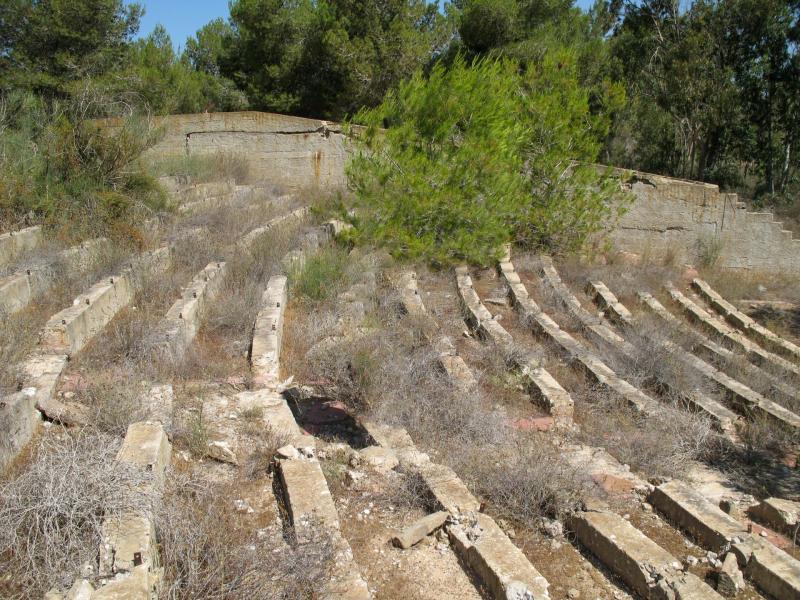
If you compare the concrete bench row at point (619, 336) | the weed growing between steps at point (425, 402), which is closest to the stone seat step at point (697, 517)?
the weed growing between steps at point (425, 402)

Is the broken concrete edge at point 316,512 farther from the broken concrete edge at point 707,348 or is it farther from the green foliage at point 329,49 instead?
the green foliage at point 329,49

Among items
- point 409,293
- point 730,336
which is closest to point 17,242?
point 409,293

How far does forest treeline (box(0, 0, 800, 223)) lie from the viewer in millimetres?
16703

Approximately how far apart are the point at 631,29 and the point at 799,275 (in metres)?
9.78

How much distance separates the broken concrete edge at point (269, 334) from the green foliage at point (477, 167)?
1.64 metres

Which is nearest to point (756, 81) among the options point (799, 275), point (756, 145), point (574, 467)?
point (756, 145)

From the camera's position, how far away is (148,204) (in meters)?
9.38

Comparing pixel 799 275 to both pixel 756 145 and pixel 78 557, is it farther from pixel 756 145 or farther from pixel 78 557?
pixel 78 557

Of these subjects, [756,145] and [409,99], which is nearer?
[409,99]

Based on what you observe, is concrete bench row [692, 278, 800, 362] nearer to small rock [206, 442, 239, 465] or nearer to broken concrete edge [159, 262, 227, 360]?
broken concrete edge [159, 262, 227, 360]

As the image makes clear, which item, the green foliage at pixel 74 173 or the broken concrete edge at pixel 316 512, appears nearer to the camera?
the broken concrete edge at pixel 316 512

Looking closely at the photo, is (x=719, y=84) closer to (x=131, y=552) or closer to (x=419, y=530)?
(x=419, y=530)

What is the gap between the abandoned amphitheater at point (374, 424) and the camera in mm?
3295

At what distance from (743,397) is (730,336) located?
8.08 ft
